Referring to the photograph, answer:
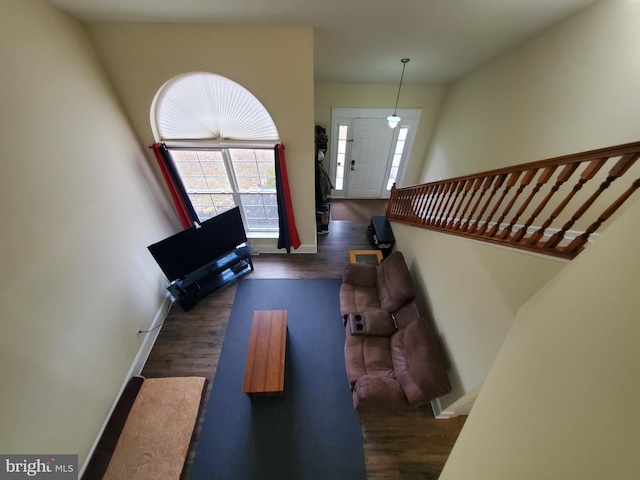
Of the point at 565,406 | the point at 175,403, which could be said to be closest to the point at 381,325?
the point at 565,406

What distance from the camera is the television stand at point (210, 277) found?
2.82 m

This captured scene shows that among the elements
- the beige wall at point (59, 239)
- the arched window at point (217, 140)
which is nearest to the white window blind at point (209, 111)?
the arched window at point (217, 140)

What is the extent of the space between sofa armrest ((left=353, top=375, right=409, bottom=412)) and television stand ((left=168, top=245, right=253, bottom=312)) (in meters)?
2.31

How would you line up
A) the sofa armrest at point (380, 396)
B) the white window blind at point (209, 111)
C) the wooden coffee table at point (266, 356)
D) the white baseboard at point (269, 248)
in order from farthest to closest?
the white baseboard at point (269, 248) < the white window blind at point (209, 111) < the wooden coffee table at point (266, 356) < the sofa armrest at point (380, 396)

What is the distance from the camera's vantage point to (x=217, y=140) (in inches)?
108

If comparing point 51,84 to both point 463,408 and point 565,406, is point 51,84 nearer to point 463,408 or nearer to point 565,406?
point 565,406

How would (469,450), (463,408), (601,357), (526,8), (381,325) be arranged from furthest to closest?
(381,325), (463,408), (526,8), (469,450), (601,357)

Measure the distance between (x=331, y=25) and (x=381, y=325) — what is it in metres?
3.02

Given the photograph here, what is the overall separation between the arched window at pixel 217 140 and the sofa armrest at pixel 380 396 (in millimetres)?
2661

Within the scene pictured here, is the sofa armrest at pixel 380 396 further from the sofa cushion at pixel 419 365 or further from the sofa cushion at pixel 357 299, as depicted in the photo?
the sofa cushion at pixel 357 299

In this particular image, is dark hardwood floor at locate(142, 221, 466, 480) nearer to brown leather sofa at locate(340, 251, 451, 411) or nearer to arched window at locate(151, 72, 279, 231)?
brown leather sofa at locate(340, 251, 451, 411)

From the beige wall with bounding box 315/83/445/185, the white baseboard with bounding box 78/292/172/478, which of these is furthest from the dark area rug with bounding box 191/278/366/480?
the beige wall with bounding box 315/83/445/185

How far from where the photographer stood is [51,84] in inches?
66.8

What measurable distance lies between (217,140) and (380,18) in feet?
7.05
